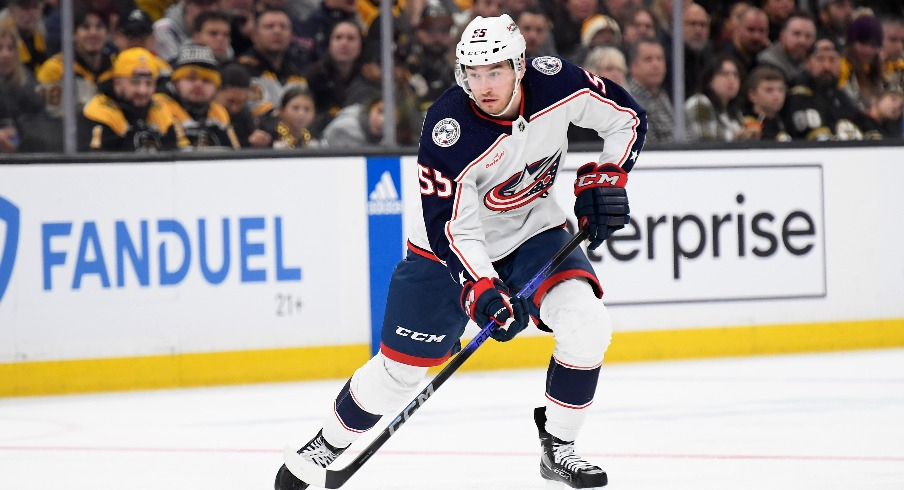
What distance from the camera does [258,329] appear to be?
546 centimetres

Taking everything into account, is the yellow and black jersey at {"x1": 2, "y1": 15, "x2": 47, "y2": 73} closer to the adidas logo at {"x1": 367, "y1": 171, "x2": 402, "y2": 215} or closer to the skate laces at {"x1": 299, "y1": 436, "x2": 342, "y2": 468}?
the adidas logo at {"x1": 367, "y1": 171, "x2": 402, "y2": 215}

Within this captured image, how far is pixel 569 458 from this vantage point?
309 centimetres

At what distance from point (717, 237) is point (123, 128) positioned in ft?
8.48

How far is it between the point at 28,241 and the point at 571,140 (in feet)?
7.56

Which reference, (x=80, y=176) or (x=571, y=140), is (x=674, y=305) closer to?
(x=571, y=140)

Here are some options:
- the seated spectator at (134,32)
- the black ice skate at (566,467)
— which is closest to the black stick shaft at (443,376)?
the black ice skate at (566,467)

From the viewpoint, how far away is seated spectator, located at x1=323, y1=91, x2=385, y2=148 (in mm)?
5641

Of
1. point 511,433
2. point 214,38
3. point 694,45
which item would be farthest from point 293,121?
point 511,433

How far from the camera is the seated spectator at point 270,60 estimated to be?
5.52 metres

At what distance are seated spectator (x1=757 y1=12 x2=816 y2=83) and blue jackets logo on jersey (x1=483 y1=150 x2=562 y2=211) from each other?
10.9 ft

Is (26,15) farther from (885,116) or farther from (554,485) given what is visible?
(885,116)

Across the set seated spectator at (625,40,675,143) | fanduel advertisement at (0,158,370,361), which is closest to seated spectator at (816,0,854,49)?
seated spectator at (625,40,675,143)

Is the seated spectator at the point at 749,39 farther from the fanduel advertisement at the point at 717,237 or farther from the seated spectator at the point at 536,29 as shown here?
the seated spectator at the point at 536,29

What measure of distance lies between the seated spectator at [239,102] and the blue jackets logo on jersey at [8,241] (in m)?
0.91
